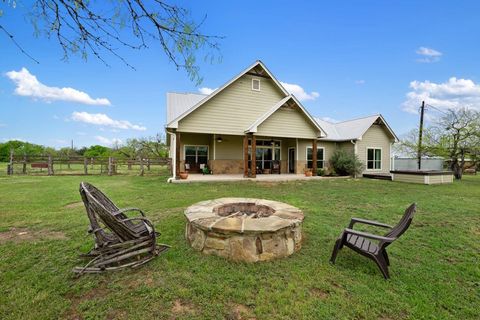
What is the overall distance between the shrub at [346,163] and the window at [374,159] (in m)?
1.80

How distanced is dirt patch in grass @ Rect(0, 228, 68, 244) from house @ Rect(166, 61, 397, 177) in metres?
7.65

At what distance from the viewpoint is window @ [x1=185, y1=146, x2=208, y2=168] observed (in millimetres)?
15195

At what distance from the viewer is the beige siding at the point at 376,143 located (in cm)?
1697

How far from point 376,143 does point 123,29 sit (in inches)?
765

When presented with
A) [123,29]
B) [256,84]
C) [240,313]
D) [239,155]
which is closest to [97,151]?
[239,155]

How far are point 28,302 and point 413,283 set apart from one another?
4.41 m

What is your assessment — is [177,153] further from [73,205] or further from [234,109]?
[73,205]

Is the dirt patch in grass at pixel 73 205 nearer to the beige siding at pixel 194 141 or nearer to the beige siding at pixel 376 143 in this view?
the beige siding at pixel 194 141

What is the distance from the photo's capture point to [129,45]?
2352 millimetres

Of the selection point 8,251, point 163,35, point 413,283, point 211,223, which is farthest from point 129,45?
point 413,283

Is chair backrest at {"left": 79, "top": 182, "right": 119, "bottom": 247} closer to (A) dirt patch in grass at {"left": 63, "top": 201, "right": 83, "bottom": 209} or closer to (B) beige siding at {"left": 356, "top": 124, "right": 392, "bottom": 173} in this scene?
(A) dirt patch in grass at {"left": 63, "top": 201, "right": 83, "bottom": 209}

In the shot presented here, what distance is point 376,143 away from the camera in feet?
57.3

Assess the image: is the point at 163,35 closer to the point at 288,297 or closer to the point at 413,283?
the point at 288,297

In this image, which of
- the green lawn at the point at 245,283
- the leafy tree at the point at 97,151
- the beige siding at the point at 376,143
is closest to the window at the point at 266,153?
the beige siding at the point at 376,143
